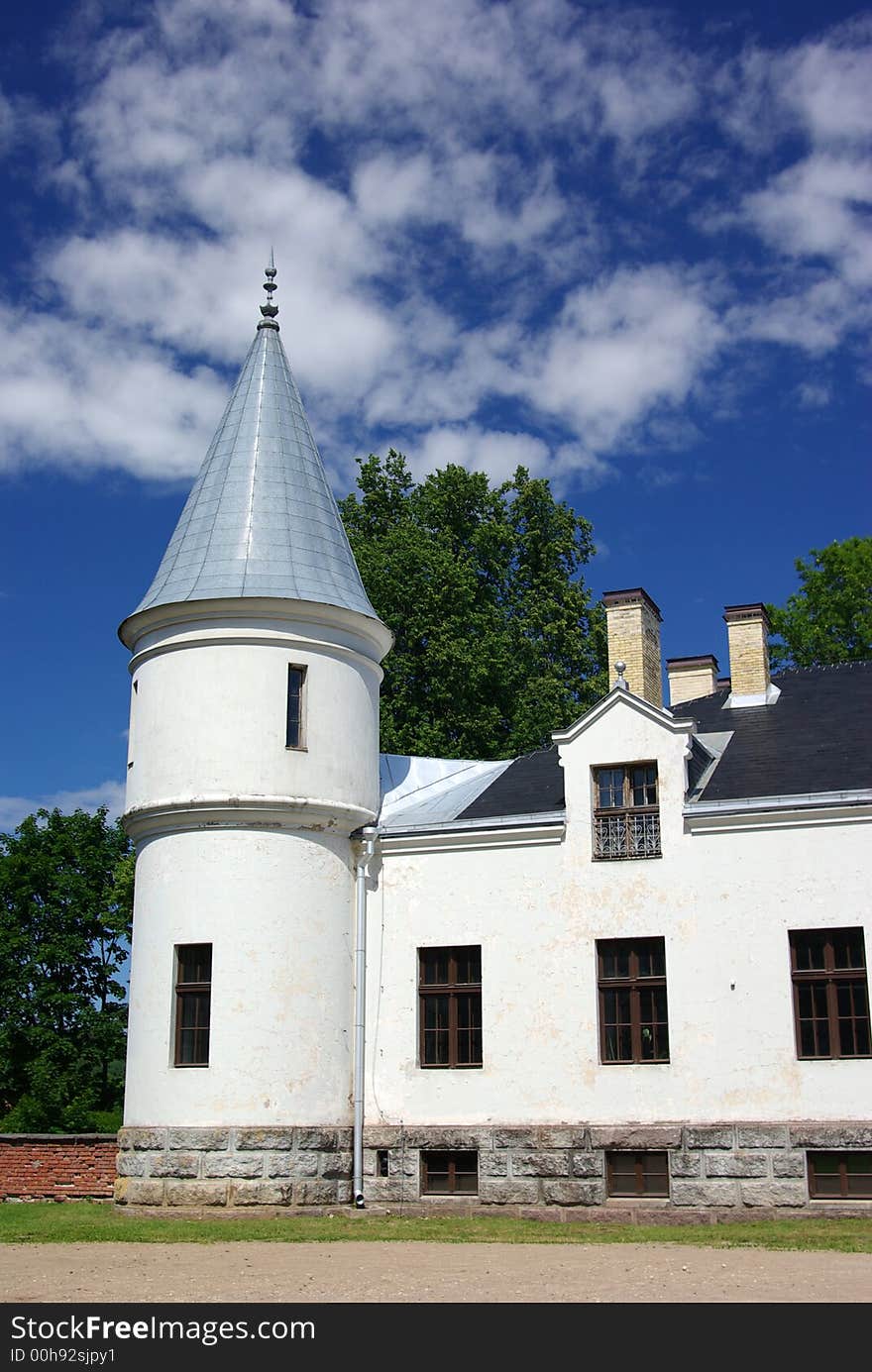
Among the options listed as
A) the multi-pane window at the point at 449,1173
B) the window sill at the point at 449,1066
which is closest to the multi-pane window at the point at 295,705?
the window sill at the point at 449,1066

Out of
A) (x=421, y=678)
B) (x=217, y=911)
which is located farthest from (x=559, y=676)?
(x=217, y=911)

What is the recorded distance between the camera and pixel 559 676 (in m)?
37.9

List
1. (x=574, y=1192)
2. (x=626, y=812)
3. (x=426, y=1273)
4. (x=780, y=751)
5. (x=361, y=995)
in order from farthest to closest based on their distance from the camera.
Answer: (x=361, y=995) < (x=780, y=751) < (x=626, y=812) < (x=574, y=1192) < (x=426, y=1273)

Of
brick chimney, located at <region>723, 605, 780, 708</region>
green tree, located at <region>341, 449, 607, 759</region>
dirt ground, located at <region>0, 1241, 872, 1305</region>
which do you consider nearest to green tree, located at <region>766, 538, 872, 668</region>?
green tree, located at <region>341, 449, 607, 759</region>

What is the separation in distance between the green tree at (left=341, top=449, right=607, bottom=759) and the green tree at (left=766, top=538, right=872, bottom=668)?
203 inches

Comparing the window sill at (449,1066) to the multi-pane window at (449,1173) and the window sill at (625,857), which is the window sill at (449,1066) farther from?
the window sill at (625,857)

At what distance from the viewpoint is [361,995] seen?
2238cm

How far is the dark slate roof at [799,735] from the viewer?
2064 centimetres

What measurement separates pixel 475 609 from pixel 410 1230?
2166cm

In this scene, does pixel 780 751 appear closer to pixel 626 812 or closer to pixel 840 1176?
pixel 626 812

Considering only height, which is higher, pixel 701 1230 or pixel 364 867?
pixel 364 867

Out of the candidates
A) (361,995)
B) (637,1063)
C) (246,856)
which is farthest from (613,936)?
(246,856)

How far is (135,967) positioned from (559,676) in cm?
1817
